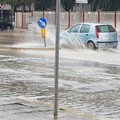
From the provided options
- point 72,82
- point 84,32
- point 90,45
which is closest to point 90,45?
point 90,45

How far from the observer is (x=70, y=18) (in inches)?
1836

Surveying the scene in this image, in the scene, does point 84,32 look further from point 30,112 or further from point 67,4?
point 67,4

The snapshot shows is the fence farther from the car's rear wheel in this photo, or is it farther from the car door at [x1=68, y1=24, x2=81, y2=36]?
the car's rear wheel

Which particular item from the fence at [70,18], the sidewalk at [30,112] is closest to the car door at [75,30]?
the fence at [70,18]

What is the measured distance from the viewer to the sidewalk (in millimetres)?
7992

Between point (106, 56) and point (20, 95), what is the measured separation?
1122 centimetres

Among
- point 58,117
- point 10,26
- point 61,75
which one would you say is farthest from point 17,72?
point 10,26

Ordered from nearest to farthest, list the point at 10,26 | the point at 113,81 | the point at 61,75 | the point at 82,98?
the point at 82,98
the point at 113,81
the point at 61,75
the point at 10,26

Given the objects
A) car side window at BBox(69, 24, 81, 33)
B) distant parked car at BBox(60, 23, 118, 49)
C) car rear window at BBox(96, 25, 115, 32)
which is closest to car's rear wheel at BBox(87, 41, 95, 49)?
distant parked car at BBox(60, 23, 118, 49)

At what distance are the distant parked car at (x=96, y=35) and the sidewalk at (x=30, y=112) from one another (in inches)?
596

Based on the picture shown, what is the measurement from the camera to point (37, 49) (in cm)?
2412

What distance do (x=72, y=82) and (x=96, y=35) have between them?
38.9 feet

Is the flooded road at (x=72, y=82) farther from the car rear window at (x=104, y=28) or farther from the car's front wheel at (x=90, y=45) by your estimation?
the car rear window at (x=104, y=28)

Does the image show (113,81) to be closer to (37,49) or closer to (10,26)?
(37,49)
